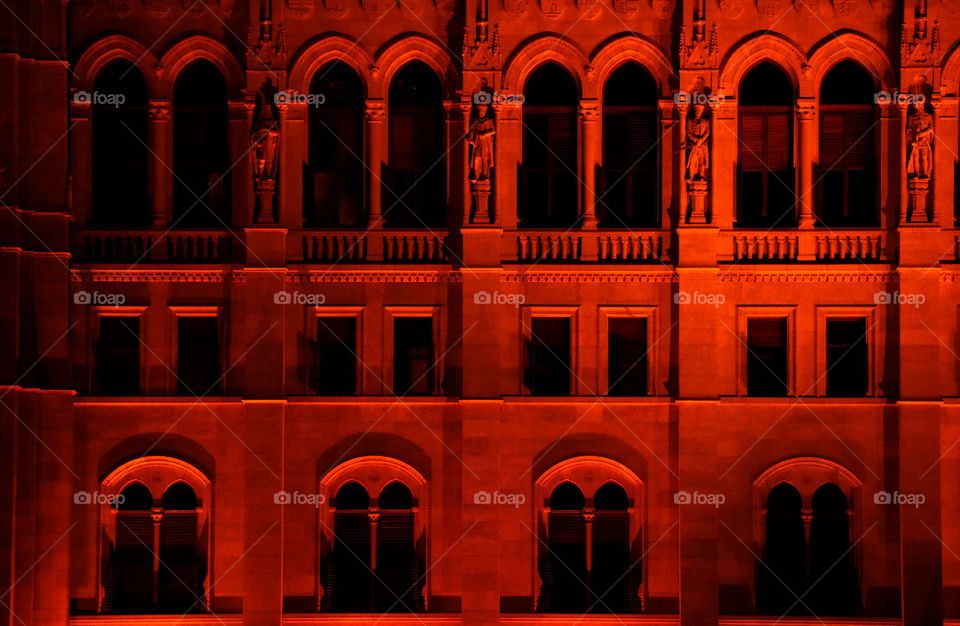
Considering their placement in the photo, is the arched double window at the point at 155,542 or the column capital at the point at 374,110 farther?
the column capital at the point at 374,110

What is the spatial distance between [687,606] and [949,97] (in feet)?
51.6

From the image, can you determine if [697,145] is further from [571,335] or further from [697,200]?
[571,335]

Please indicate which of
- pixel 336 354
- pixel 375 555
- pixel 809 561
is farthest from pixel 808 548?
pixel 336 354

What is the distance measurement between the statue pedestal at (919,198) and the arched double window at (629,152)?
22.4 ft

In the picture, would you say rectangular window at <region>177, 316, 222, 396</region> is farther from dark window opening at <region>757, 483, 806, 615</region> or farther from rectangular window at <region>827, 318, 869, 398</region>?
rectangular window at <region>827, 318, 869, 398</region>

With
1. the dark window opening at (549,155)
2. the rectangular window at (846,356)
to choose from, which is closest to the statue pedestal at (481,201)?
the dark window opening at (549,155)

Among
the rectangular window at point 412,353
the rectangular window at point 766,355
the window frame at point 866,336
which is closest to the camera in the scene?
the window frame at point 866,336

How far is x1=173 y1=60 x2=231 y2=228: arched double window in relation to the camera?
3259 cm

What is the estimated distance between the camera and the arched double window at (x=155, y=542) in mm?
31641

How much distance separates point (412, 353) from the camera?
106ft

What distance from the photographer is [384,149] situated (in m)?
32.4

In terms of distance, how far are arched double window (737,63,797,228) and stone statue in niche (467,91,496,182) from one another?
713 centimetres

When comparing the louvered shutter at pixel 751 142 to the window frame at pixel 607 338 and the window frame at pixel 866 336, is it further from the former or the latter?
the window frame at pixel 607 338

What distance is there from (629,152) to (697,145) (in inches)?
83.0
